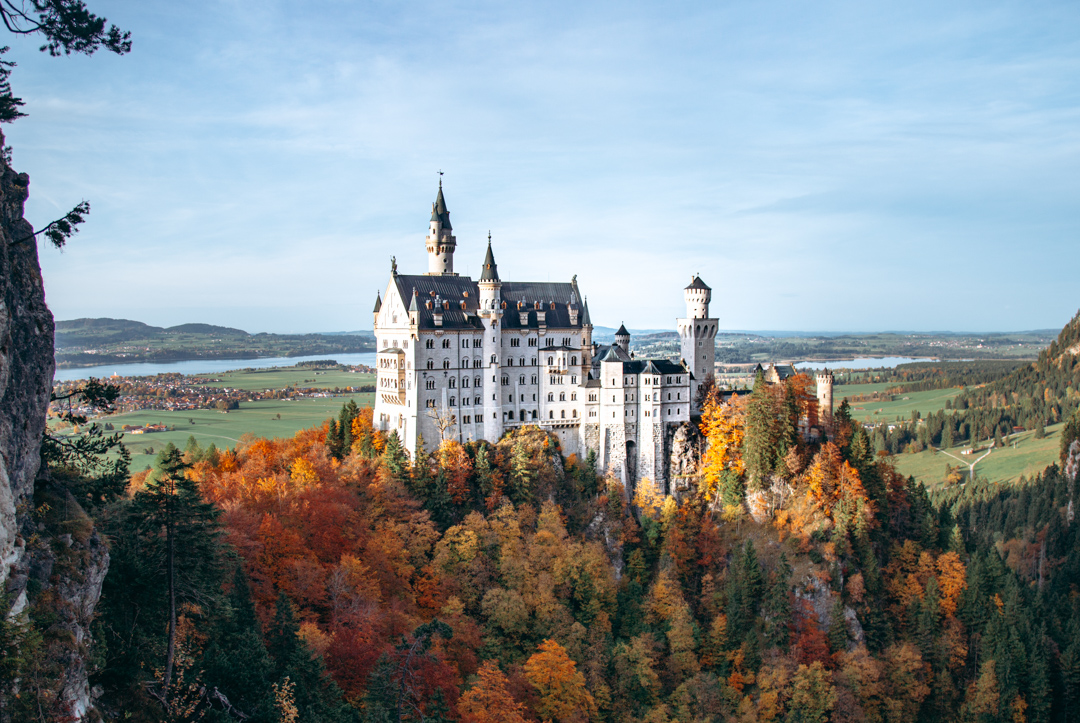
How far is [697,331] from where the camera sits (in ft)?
290

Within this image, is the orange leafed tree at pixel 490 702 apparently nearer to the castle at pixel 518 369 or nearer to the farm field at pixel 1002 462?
the castle at pixel 518 369

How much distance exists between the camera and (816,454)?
7600 centimetres

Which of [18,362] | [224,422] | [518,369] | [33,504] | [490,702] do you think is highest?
[18,362]

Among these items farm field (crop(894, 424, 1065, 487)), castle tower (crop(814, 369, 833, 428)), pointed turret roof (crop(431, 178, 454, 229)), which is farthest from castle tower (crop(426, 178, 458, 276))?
farm field (crop(894, 424, 1065, 487))

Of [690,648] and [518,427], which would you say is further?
[518,427]

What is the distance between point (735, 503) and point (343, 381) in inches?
5453

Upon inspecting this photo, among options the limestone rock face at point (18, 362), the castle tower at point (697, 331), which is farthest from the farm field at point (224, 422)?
the limestone rock face at point (18, 362)

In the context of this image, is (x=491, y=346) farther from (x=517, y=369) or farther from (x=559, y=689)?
(x=559, y=689)

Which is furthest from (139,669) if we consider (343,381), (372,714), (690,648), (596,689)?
(343,381)

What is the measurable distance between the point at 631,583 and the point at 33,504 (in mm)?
55565

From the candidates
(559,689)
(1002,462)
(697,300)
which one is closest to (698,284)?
(697,300)

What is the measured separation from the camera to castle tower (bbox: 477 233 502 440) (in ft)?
264

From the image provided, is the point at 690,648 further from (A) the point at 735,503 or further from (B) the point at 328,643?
(B) the point at 328,643

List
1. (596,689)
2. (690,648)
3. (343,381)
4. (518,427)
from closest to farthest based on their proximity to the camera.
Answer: (596,689)
(690,648)
(518,427)
(343,381)
